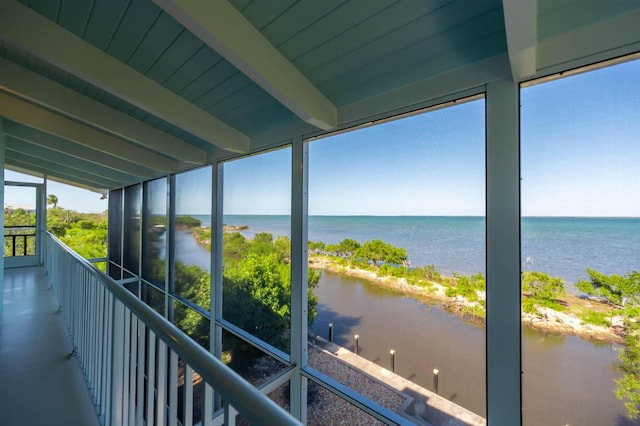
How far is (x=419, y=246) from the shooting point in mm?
1561

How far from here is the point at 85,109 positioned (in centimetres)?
218

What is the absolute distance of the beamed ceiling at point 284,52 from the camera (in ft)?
3.41

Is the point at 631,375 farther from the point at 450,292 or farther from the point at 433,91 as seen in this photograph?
the point at 433,91

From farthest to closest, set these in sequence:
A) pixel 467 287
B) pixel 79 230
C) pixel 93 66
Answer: pixel 79 230 < pixel 93 66 < pixel 467 287

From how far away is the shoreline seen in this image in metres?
1.08

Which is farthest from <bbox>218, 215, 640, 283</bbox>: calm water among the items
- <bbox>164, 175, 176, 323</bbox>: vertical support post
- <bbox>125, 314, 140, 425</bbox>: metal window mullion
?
<bbox>164, 175, 176, 323</bbox>: vertical support post

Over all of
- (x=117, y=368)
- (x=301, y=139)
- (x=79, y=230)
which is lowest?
(x=117, y=368)

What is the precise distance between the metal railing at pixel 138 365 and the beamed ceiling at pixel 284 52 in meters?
1.20

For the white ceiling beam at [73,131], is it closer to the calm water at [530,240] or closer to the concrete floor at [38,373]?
the concrete floor at [38,373]

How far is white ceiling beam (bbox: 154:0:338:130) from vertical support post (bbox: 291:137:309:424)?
0.50 m

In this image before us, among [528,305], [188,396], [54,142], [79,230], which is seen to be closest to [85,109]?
[54,142]

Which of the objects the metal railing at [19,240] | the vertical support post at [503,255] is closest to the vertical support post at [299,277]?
the vertical support post at [503,255]

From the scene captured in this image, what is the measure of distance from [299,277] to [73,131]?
8.98 ft

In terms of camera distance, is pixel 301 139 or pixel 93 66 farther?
pixel 301 139
